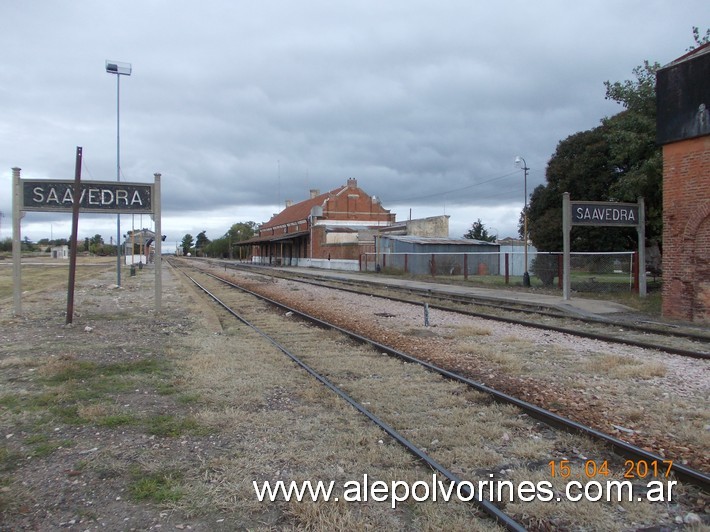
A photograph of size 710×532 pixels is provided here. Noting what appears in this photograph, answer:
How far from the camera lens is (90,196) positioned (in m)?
13.4

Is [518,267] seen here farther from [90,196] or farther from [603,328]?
[90,196]

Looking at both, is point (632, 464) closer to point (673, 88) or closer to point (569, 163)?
point (673, 88)

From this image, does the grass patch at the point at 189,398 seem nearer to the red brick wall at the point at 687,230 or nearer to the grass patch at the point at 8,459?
the grass patch at the point at 8,459

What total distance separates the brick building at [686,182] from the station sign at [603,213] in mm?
3470

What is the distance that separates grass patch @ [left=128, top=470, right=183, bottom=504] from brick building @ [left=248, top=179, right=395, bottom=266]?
43.8m

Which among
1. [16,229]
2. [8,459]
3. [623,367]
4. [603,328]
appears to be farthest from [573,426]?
[16,229]

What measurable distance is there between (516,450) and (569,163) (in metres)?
26.2

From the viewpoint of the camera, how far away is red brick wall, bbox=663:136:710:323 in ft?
42.3

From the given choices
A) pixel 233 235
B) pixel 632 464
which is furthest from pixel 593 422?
pixel 233 235

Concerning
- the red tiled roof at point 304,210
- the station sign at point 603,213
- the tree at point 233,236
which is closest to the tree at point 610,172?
the station sign at point 603,213

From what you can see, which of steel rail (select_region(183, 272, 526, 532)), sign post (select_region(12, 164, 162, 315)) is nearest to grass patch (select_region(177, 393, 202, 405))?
steel rail (select_region(183, 272, 526, 532))

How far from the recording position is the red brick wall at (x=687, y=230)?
42.3 ft

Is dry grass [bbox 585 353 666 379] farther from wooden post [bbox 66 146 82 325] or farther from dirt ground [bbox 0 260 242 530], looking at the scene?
wooden post [bbox 66 146 82 325]

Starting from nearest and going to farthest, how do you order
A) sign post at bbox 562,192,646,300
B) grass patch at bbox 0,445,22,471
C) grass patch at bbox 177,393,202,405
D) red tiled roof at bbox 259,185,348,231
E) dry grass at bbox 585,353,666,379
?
1. grass patch at bbox 0,445,22,471
2. grass patch at bbox 177,393,202,405
3. dry grass at bbox 585,353,666,379
4. sign post at bbox 562,192,646,300
5. red tiled roof at bbox 259,185,348,231
